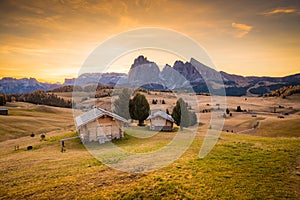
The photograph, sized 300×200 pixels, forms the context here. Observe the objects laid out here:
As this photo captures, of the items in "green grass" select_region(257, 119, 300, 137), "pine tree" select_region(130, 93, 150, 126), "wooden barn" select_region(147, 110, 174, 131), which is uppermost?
"pine tree" select_region(130, 93, 150, 126)

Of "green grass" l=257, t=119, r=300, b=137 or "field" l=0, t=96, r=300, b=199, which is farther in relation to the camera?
"green grass" l=257, t=119, r=300, b=137

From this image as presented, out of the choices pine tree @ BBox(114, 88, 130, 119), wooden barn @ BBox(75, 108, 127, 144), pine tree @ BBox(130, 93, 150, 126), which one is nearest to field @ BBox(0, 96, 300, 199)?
wooden barn @ BBox(75, 108, 127, 144)

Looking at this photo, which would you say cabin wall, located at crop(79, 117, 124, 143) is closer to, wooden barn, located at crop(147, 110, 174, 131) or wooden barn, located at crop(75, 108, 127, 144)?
wooden barn, located at crop(75, 108, 127, 144)

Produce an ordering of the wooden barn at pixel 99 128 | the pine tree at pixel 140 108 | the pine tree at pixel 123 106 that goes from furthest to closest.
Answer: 1. the pine tree at pixel 123 106
2. the pine tree at pixel 140 108
3. the wooden barn at pixel 99 128

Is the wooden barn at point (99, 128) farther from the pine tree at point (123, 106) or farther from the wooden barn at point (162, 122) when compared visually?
the pine tree at point (123, 106)

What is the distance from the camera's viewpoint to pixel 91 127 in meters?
36.0

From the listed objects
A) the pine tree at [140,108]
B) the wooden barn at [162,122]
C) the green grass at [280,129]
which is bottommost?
the green grass at [280,129]

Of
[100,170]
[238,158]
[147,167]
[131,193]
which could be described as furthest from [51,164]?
[238,158]

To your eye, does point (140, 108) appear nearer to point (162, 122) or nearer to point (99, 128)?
point (162, 122)

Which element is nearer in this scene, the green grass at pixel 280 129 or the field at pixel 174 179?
the field at pixel 174 179

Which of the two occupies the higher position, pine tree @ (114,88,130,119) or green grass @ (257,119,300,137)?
pine tree @ (114,88,130,119)

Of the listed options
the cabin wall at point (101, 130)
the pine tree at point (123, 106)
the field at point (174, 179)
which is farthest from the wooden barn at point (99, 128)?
the pine tree at point (123, 106)

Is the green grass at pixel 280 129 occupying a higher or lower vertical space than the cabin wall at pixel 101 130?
lower

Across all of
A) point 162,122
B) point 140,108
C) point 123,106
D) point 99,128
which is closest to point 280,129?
point 162,122
